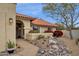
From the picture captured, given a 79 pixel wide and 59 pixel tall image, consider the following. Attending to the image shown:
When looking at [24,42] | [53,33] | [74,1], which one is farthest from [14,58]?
[74,1]

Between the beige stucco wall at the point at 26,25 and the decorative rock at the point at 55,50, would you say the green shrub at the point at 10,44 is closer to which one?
the beige stucco wall at the point at 26,25

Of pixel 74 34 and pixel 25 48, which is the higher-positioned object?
pixel 74 34

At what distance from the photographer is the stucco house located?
355cm

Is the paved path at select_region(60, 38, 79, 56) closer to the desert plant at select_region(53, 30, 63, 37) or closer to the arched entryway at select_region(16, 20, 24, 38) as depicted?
the desert plant at select_region(53, 30, 63, 37)

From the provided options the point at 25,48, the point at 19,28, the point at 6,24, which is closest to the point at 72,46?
the point at 25,48

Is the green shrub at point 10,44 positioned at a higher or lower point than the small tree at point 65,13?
lower

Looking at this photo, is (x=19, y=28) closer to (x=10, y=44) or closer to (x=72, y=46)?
(x=10, y=44)

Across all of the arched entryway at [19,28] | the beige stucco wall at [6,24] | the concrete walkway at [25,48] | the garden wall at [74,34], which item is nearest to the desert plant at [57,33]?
the garden wall at [74,34]

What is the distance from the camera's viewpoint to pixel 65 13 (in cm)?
363

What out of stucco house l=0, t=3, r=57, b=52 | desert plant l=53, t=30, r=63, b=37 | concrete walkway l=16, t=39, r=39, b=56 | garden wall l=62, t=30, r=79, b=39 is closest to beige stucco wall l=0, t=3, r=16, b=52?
stucco house l=0, t=3, r=57, b=52

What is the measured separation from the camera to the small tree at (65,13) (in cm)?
361

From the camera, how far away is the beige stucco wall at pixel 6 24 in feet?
11.6

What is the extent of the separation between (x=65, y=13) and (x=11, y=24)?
0.93 meters

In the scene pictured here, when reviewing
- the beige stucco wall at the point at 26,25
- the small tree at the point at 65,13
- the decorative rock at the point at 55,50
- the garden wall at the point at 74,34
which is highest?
the small tree at the point at 65,13
